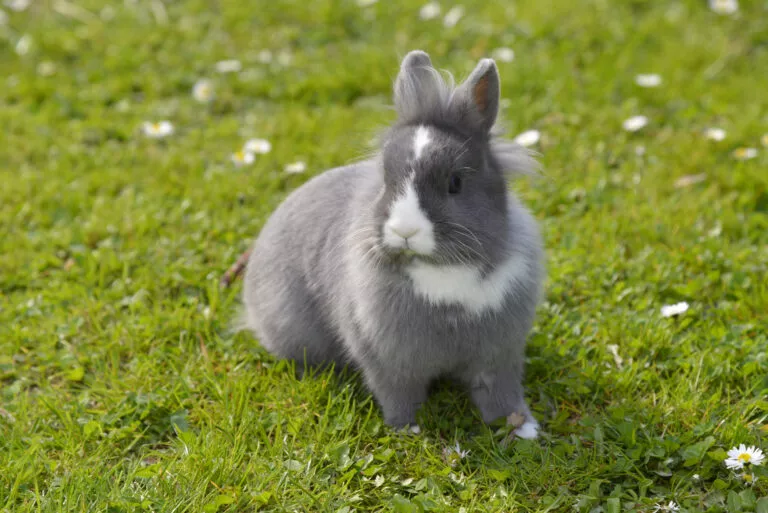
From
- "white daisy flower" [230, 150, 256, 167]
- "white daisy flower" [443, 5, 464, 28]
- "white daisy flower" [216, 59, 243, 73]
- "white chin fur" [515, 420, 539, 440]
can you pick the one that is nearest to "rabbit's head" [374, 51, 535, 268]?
"white chin fur" [515, 420, 539, 440]

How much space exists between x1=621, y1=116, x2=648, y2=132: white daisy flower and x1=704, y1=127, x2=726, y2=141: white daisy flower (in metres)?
0.35

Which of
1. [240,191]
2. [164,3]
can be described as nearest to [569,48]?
[240,191]

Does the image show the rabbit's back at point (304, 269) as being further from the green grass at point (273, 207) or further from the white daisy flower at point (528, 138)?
the white daisy flower at point (528, 138)

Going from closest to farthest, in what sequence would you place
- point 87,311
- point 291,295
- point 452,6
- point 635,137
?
point 291,295 < point 87,311 < point 635,137 < point 452,6

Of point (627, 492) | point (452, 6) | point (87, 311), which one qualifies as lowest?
point (627, 492)

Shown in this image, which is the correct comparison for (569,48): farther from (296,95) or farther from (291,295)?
(291,295)

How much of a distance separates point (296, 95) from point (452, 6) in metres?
1.57

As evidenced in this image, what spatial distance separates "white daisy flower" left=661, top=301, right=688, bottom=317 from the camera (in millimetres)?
3523

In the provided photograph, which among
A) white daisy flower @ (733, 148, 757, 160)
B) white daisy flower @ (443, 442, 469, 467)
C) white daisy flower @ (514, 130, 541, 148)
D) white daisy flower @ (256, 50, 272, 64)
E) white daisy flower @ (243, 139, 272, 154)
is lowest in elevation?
white daisy flower @ (443, 442, 469, 467)

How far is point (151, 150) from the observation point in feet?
16.7

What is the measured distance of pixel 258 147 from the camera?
489cm

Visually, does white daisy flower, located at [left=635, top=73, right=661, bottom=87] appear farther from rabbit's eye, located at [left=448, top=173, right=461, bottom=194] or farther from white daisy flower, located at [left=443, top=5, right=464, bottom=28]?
rabbit's eye, located at [left=448, top=173, right=461, bottom=194]

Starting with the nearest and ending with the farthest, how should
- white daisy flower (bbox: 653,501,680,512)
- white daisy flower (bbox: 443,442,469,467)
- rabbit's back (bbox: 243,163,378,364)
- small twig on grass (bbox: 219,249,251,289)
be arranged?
white daisy flower (bbox: 653,501,680,512)
white daisy flower (bbox: 443,442,469,467)
rabbit's back (bbox: 243,163,378,364)
small twig on grass (bbox: 219,249,251,289)

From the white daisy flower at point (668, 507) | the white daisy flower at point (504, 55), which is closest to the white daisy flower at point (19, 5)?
the white daisy flower at point (504, 55)
